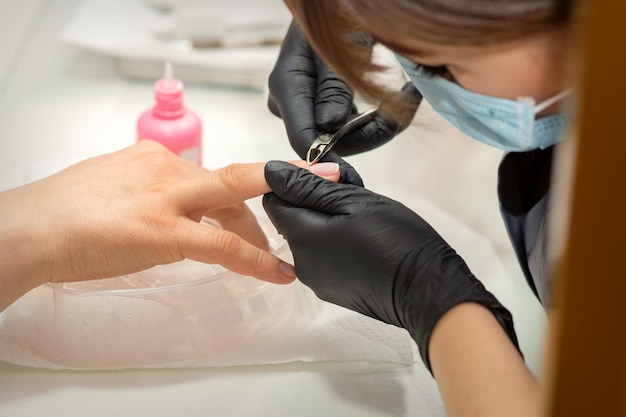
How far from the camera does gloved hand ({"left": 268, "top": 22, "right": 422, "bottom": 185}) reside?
0.99m

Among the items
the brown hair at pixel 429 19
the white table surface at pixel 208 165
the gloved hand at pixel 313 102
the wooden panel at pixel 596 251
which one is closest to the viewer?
the wooden panel at pixel 596 251

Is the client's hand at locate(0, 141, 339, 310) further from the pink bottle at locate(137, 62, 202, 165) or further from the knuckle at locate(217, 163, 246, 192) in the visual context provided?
the pink bottle at locate(137, 62, 202, 165)

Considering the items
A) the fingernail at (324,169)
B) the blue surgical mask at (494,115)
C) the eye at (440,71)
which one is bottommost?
the fingernail at (324,169)

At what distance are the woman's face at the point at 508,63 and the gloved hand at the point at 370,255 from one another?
16cm

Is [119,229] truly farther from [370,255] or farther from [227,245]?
[370,255]

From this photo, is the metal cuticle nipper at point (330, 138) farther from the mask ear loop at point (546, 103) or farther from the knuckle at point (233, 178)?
the mask ear loop at point (546, 103)

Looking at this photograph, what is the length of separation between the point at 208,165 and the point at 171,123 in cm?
9

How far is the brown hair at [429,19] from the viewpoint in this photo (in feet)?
2.05

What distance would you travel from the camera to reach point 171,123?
1.15m

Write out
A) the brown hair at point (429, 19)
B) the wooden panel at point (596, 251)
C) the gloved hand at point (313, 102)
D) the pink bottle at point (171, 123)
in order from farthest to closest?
the pink bottle at point (171, 123), the gloved hand at point (313, 102), the brown hair at point (429, 19), the wooden panel at point (596, 251)

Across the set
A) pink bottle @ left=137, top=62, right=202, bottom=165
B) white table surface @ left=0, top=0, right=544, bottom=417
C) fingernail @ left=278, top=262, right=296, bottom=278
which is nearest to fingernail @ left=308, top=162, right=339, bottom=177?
fingernail @ left=278, top=262, right=296, bottom=278

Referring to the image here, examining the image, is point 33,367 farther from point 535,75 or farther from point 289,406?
point 535,75

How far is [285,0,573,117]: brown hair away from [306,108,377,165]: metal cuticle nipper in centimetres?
21

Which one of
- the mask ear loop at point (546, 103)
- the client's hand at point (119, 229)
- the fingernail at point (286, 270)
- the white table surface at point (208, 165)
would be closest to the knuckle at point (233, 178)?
the client's hand at point (119, 229)
